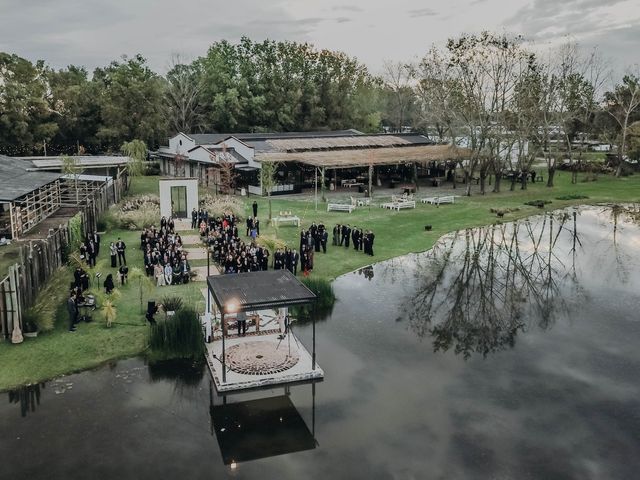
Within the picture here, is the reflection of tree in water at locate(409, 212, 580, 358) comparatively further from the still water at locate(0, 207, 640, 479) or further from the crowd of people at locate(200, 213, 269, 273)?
the crowd of people at locate(200, 213, 269, 273)

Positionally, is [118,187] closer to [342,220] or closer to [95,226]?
[95,226]

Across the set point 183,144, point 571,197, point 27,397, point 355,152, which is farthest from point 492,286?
point 183,144

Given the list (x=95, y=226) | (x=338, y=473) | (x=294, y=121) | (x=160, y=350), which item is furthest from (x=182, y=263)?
(x=294, y=121)

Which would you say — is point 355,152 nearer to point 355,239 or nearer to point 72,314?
point 355,239

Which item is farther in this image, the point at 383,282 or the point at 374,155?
the point at 374,155

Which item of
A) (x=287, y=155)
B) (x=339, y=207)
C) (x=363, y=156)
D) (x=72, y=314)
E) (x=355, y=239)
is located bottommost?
(x=72, y=314)
